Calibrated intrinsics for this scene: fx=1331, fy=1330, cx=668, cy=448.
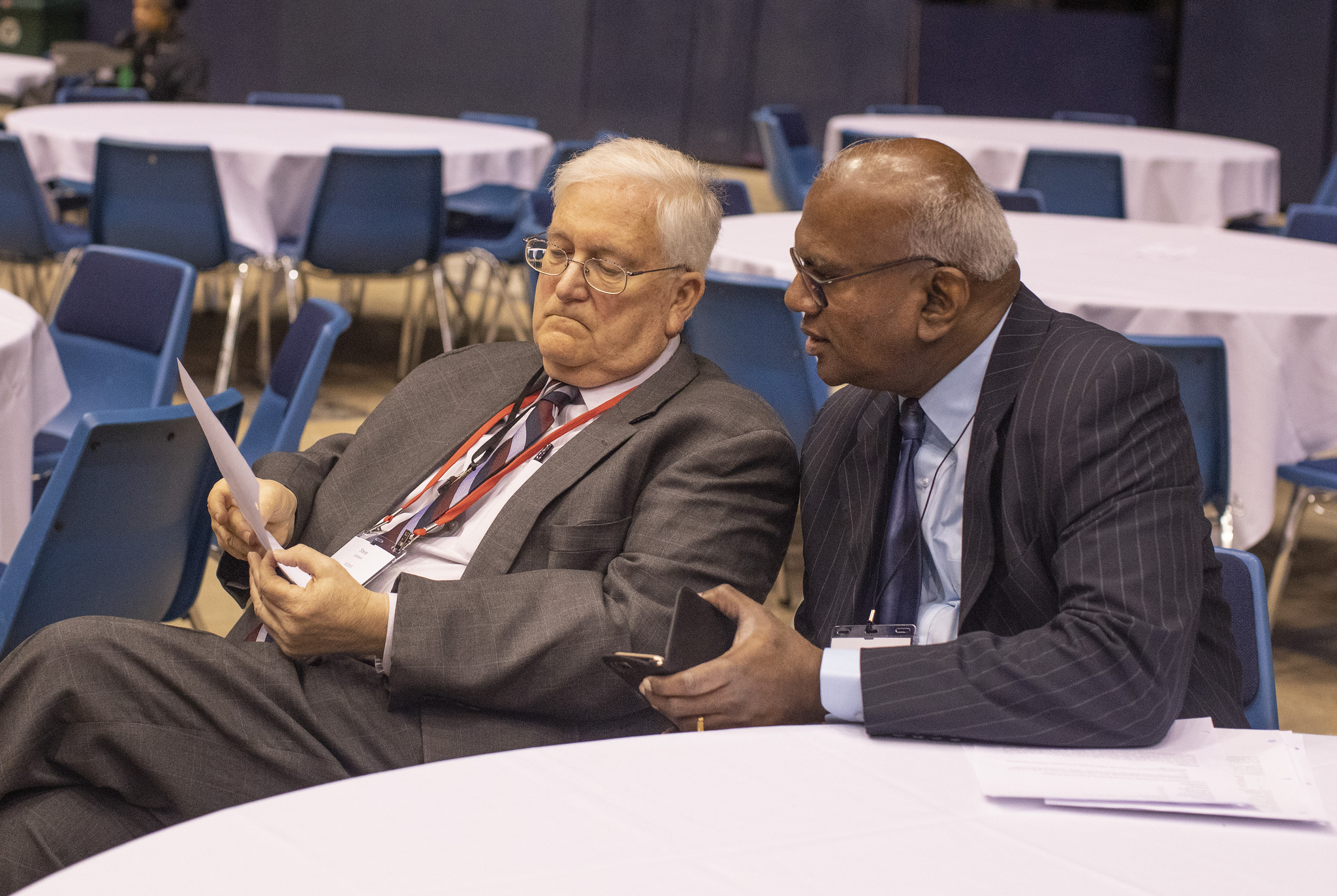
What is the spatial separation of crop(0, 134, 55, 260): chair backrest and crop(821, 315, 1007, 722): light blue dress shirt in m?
4.35

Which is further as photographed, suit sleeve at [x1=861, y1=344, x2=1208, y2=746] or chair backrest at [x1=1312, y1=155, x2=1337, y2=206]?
chair backrest at [x1=1312, y1=155, x2=1337, y2=206]

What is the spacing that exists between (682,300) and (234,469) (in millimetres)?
715

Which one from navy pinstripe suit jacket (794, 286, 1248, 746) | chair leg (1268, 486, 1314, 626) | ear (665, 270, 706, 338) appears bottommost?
chair leg (1268, 486, 1314, 626)

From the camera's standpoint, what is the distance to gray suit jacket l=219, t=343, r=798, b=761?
63.5 inches

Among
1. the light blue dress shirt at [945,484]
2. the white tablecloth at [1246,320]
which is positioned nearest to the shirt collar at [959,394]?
the light blue dress shirt at [945,484]

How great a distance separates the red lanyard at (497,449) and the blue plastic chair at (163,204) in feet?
10.4

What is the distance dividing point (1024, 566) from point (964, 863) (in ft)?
1.75

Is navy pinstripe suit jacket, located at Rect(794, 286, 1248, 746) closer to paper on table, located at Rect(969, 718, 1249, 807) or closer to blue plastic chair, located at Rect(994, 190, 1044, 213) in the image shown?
paper on table, located at Rect(969, 718, 1249, 807)

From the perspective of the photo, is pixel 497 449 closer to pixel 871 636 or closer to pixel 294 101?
pixel 871 636

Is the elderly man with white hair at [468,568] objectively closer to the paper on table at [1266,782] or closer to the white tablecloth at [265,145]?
the paper on table at [1266,782]

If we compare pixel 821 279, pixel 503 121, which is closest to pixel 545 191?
pixel 503 121

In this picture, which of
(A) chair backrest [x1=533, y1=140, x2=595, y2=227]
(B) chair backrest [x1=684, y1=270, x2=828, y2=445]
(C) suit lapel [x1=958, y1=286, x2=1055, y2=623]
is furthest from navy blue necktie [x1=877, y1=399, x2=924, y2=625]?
(A) chair backrest [x1=533, y1=140, x2=595, y2=227]

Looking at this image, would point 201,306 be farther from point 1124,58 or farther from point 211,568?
point 1124,58

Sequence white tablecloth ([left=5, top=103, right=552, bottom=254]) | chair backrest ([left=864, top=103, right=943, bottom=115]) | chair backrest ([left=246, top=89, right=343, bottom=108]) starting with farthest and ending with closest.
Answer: chair backrest ([left=864, top=103, right=943, bottom=115]) → chair backrest ([left=246, top=89, right=343, bottom=108]) → white tablecloth ([left=5, top=103, right=552, bottom=254])
